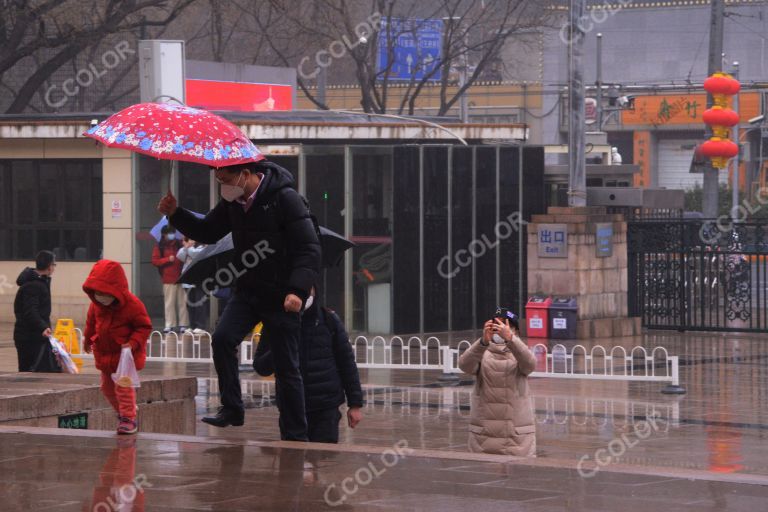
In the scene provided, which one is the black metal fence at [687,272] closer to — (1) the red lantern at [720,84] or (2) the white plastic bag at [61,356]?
(1) the red lantern at [720,84]

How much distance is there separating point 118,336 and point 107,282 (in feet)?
1.32

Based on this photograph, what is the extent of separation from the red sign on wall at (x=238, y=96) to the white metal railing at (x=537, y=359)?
6.66m

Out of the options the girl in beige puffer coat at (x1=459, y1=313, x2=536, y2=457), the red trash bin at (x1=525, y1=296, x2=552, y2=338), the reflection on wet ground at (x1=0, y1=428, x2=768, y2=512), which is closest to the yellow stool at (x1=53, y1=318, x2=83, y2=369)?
the red trash bin at (x1=525, y1=296, x2=552, y2=338)

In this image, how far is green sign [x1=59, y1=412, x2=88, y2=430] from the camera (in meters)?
10.2

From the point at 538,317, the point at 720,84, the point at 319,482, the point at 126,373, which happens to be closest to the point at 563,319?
the point at 538,317

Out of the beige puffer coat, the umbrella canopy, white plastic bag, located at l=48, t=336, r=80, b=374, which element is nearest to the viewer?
the beige puffer coat

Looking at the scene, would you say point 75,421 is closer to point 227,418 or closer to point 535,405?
point 227,418

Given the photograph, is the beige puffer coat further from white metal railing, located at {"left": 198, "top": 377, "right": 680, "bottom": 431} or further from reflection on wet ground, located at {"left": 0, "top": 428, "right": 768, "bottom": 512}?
white metal railing, located at {"left": 198, "top": 377, "right": 680, "bottom": 431}

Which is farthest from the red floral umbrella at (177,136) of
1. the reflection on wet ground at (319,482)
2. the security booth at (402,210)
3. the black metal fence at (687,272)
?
the black metal fence at (687,272)

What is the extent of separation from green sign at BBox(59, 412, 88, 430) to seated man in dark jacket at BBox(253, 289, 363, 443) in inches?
91.0

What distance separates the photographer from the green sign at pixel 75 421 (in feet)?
33.4

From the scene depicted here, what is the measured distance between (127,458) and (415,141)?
51.7 feet

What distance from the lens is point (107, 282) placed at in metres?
8.57

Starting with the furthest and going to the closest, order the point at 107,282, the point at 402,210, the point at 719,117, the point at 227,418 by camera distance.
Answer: the point at 719,117, the point at 402,210, the point at 107,282, the point at 227,418
